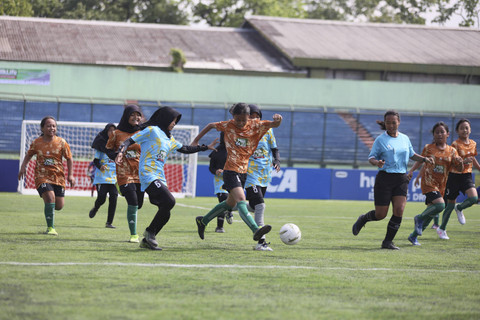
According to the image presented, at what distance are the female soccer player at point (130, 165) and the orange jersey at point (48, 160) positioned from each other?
80 cm

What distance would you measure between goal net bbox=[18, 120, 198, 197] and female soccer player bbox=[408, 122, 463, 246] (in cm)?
1311

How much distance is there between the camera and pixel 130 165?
1137cm

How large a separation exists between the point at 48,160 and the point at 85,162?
1495cm

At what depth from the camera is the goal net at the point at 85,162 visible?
25.1 metres

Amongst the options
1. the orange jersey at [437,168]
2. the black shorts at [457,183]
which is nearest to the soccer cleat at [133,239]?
the orange jersey at [437,168]

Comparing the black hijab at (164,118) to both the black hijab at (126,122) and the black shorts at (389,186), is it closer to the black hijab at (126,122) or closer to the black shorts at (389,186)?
the black hijab at (126,122)

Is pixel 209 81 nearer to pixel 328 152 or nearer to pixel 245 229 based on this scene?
pixel 328 152

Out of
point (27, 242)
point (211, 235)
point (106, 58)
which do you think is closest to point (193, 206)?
point (211, 235)

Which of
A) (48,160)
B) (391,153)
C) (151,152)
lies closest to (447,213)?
(391,153)

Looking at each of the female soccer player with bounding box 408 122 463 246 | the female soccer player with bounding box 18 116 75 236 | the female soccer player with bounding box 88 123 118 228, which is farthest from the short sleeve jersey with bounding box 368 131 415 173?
the female soccer player with bounding box 88 123 118 228

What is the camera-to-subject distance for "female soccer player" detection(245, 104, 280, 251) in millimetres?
11109

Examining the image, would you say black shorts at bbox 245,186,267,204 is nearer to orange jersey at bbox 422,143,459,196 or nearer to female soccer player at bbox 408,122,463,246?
female soccer player at bbox 408,122,463,246

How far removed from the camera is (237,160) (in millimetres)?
10117

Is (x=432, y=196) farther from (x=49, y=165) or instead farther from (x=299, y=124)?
(x=299, y=124)
